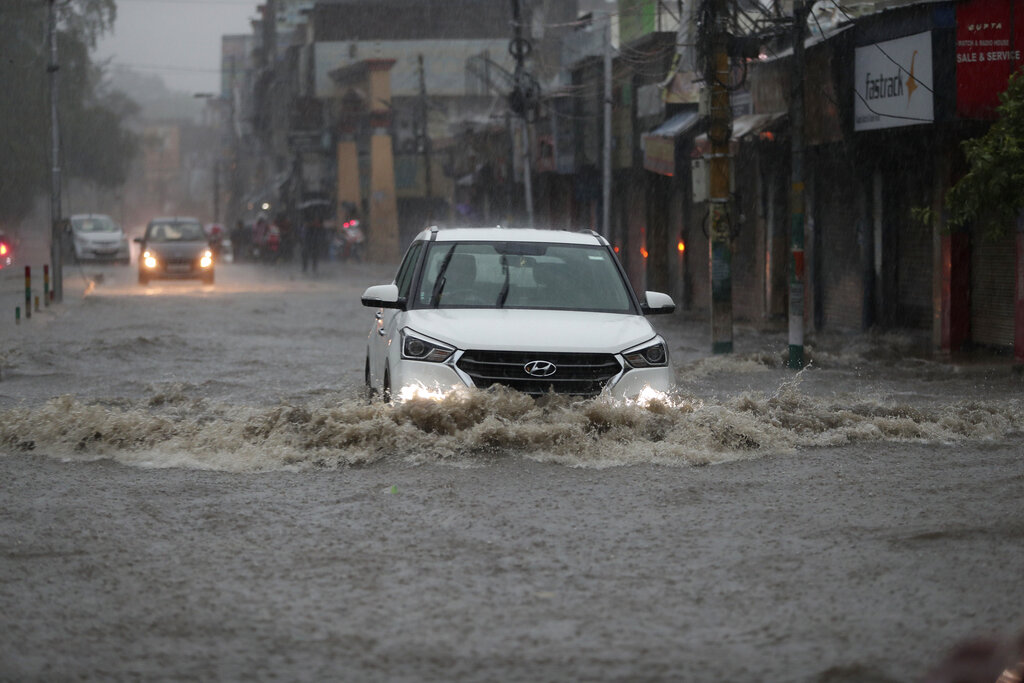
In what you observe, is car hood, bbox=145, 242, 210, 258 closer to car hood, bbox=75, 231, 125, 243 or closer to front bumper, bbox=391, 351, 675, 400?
car hood, bbox=75, 231, 125, 243

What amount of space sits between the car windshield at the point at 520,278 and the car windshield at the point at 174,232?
29181mm

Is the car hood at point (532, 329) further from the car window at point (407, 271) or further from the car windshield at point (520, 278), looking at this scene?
the car window at point (407, 271)

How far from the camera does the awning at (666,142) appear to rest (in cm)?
2878

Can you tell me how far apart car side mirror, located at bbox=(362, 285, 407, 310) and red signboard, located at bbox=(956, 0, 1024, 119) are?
29.5 ft

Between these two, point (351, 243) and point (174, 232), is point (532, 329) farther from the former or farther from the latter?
point (351, 243)

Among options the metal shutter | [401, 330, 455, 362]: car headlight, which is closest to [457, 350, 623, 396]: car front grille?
[401, 330, 455, 362]: car headlight

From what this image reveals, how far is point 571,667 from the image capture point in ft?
16.5

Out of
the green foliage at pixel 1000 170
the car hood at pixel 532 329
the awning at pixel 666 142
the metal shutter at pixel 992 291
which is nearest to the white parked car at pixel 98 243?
the awning at pixel 666 142

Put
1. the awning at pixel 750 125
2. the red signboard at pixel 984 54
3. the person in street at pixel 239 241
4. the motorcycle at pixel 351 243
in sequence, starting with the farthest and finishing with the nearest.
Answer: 1. the person in street at pixel 239 241
2. the motorcycle at pixel 351 243
3. the awning at pixel 750 125
4. the red signboard at pixel 984 54

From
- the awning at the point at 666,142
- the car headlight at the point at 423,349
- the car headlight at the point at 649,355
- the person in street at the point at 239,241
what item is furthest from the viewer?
the person in street at the point at 239,241

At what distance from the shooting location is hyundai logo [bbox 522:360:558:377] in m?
9.84

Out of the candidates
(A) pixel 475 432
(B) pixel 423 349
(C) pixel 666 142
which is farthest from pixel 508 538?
(C) pixel 666 142

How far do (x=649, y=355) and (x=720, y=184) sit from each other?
9.19 meters

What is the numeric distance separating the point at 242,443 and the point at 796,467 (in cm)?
375
